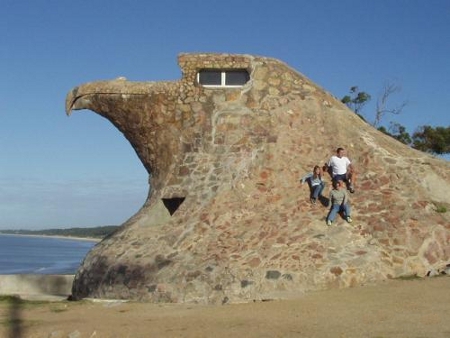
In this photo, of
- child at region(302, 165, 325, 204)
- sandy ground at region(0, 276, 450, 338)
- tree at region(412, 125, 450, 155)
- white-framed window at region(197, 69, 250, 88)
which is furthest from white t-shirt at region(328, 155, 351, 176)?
tree at region(412, 125, 450, 155)

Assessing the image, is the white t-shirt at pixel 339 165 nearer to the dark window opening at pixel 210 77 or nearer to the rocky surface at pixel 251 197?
the rocky surface at pixel 251 197

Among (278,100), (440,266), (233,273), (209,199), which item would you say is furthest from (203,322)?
(278,100)

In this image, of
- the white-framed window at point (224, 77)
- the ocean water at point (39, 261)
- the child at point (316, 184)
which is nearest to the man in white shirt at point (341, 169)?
the child at point (316, 184)

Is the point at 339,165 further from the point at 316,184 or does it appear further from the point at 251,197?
the point at 251,197

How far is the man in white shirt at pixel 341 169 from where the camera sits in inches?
493

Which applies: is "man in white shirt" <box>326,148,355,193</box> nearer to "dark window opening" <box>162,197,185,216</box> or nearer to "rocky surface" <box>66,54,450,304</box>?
"rocky surface" <box>66,54,450,304</box>

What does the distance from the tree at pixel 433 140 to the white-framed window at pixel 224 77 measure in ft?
51.4

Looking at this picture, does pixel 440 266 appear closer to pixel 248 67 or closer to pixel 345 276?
pixel 345 276

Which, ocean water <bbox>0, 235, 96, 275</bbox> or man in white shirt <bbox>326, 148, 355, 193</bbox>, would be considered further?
ocean water <bbox>0, 235, 96, 275</bbox>

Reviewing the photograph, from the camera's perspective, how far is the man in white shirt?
12.5 metres

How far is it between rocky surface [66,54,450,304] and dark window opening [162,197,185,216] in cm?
2

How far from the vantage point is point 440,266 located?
1162 cm

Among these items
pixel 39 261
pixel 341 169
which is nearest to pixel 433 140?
pixel 341 169

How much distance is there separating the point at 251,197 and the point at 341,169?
1893 mm
